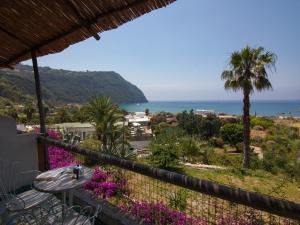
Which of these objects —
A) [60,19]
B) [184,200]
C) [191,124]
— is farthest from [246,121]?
[191,124]

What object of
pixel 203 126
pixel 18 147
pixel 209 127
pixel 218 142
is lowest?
pixel 218 142

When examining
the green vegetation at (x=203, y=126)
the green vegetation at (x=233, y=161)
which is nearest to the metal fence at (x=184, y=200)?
the green vegetation at (x=233, y=161)

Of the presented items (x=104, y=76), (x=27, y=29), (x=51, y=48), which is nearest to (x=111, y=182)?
(x=51, y=48)

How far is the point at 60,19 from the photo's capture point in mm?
3084

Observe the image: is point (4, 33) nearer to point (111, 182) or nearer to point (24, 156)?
point (24, 156)

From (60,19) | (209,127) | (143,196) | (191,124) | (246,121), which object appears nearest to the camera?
(60,19)

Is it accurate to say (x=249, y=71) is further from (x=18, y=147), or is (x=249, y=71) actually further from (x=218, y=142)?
A: (x=18, y=147)

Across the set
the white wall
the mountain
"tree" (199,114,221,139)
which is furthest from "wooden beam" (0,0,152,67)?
the mountain

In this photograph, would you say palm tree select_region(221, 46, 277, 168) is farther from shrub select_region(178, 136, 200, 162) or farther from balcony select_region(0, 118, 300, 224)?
balcony select_region(0, 118, 300, 224)

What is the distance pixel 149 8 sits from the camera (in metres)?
2.65

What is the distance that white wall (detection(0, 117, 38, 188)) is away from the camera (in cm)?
406

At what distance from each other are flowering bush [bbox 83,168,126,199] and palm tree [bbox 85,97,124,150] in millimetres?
9538

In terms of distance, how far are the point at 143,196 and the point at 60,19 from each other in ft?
9.16

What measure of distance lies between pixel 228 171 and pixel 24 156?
9746mm
